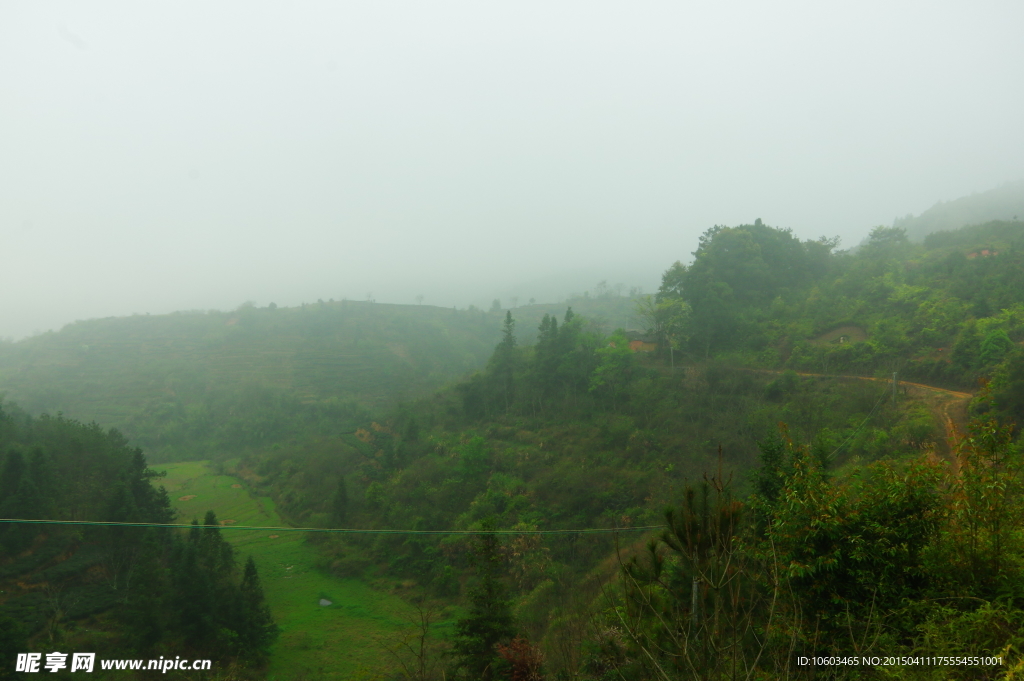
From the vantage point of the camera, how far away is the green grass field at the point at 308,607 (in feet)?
47.9

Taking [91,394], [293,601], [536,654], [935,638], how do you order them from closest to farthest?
[935,638], [536,654], [293,601], [91,394]

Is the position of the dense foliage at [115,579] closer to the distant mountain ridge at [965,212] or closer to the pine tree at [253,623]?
the pine tree at [253,623]

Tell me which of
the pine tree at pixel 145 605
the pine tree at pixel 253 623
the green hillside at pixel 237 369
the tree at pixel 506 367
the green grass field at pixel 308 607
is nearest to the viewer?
the pine tree at pixel 145 605

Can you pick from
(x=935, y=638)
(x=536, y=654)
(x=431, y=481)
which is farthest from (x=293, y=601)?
(x=935, y=638)

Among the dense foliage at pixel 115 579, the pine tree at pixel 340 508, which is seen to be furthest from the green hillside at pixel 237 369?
the dense foliage at pixel 115 579

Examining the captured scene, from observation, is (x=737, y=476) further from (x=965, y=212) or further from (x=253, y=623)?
(x=965, y=212)

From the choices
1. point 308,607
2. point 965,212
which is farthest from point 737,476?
point 965,212

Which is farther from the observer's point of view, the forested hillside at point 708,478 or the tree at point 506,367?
the tree at point 506,367

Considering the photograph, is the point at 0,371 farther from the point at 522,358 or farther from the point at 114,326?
the point at 522,358

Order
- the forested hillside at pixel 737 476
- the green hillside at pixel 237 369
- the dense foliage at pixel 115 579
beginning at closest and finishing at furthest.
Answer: the forested hillside at pixel 737 476 < the dense foliage at pixel 115 579 < the green hillside at pixel 237 369

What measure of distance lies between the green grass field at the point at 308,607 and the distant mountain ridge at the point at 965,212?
72.4 metres

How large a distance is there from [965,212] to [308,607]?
317ft

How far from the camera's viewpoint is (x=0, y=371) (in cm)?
5397

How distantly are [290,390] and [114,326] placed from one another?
46.7 metres
